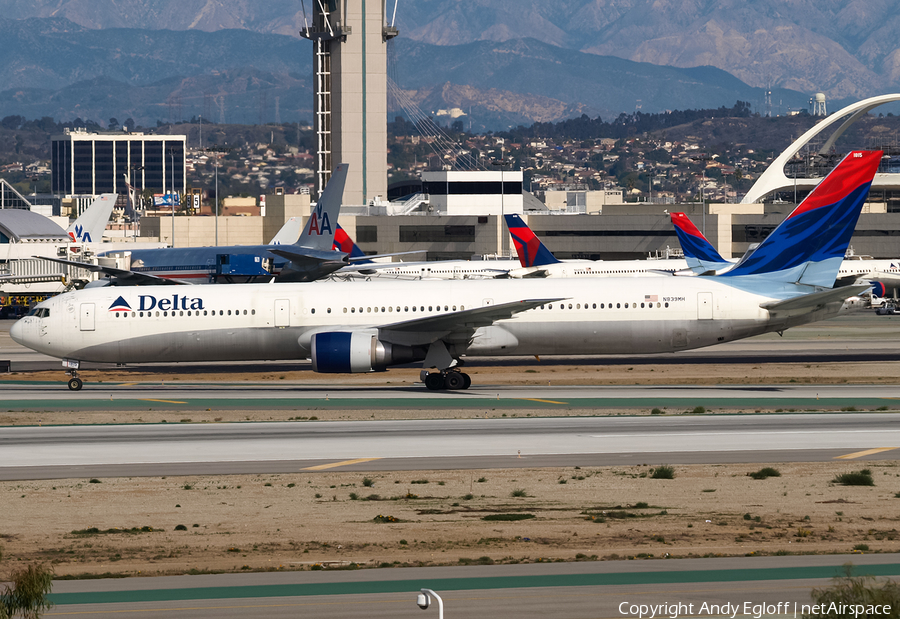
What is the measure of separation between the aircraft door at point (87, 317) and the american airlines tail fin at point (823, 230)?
26131 mm

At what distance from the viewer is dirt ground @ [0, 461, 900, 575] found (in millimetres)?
17531

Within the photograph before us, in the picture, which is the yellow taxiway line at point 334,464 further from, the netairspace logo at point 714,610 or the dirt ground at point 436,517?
the netairspace logo at point 714,610

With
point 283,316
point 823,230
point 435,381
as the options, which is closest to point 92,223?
point 283,316

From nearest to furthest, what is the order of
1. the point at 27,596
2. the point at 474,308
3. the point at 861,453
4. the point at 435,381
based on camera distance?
the point at 27,596
the point at 861,453
the point at 474,308
the point at 435,381

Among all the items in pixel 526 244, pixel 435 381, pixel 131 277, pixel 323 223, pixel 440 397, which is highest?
pixel 323 223

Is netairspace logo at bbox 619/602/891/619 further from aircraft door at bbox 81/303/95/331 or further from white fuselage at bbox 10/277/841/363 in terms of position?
aircraft door at bbox 81/303/95/331

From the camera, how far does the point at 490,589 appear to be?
1542 centimetres

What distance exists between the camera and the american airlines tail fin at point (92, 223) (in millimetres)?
102250

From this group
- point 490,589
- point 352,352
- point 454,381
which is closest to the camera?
point 490,589

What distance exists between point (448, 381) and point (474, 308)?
2948 millimetres

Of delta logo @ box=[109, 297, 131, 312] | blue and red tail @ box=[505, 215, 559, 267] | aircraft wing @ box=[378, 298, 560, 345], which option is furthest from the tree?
blue and red tail @ box=[505, 215, 559, 267]

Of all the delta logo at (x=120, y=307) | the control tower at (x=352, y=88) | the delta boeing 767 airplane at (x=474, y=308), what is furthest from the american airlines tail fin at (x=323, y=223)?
the control tower at (x=352, y=88)

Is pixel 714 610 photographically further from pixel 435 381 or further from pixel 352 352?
pixel 435 381

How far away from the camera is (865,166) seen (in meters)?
41.2
